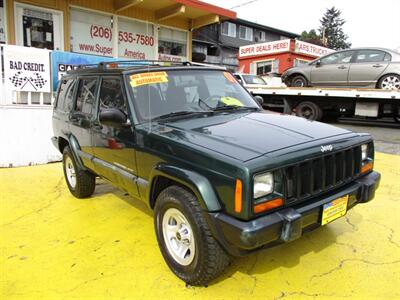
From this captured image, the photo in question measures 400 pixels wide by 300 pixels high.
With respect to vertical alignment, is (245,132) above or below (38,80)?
below

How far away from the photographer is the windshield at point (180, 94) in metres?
3.50

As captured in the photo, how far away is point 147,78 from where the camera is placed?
142 inches

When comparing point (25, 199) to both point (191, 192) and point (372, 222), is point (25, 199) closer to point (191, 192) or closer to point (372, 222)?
point (191, 192)

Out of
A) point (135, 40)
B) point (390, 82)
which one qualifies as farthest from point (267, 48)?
point (390, 82)

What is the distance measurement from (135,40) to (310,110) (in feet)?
20.8

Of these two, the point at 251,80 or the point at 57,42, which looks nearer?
the point at 57,42

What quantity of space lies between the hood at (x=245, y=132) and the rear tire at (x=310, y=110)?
751 centimetres

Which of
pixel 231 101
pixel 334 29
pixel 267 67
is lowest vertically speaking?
pixel 231 101

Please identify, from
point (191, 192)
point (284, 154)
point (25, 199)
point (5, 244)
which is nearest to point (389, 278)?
point (284, 154)

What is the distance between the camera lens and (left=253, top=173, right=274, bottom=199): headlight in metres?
2.46

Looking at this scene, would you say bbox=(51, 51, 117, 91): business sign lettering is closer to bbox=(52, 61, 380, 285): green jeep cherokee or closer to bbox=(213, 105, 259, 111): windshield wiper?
bbox=(52, 61, 380, 285): green jeep cherokee

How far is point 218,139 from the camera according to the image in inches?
110

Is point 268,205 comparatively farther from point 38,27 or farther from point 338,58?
point 38,27

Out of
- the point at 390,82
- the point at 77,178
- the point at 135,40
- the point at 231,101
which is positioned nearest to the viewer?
the point at 231,101
